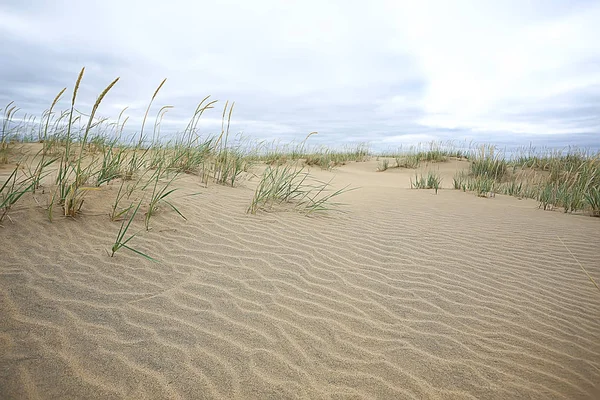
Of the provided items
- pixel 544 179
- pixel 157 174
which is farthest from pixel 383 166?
pixel 157 174

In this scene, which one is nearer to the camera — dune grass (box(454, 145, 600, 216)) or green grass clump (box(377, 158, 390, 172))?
dune grass (box(454, 145, 600, 216))

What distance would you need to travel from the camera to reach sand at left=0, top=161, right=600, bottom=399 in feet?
5.66

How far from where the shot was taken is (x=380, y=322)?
2289 millimetres

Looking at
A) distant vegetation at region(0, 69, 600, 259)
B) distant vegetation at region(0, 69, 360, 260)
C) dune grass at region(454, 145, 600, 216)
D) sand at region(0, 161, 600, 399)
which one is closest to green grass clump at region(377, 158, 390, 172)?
distant vegetation at region(0, 69, 600, 259)

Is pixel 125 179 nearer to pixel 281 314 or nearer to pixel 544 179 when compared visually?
pixel 281 314

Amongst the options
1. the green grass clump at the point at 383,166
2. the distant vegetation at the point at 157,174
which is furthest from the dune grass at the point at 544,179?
the green grass clump at the point at 383,166

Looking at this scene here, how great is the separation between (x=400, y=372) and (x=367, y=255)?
1613mm

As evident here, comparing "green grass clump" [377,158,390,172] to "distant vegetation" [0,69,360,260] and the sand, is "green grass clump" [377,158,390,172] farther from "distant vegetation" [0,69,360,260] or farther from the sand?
the sand

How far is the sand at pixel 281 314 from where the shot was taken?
5.66 feet

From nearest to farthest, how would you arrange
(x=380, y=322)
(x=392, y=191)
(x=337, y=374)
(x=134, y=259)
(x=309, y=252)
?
(x=337, y=374) → (x=380, y=322) → (x=134, y=259) → (x=309, y=252) → (x=392, y=191)

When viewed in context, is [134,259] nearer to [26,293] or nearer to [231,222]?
[26,293]

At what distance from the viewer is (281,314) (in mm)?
2291

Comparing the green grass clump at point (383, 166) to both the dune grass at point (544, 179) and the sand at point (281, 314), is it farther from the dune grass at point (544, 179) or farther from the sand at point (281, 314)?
the sand at point (281, 314)

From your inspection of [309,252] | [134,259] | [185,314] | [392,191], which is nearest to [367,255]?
[309,252]
